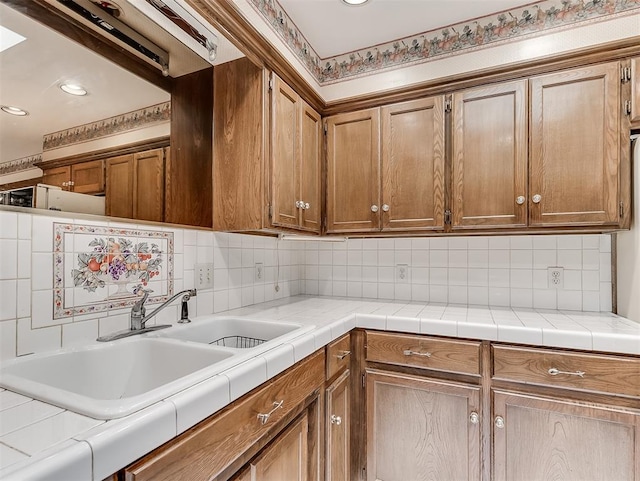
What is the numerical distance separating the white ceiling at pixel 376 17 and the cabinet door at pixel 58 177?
1.25 meters

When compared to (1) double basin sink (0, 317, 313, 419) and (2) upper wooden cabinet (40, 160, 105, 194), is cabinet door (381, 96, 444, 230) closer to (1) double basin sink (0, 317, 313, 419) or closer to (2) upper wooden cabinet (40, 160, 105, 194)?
(1) double basin sink (0, 317, 313, 419)

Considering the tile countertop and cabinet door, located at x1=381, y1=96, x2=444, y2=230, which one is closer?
the tile countertop

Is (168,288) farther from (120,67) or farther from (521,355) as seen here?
(521,355)

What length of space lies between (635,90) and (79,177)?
7.49 ft

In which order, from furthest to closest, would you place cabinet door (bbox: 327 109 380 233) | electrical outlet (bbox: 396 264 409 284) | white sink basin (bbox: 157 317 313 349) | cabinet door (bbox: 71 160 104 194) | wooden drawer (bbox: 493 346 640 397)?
electrical outlet (bbox: 396 264 409 284)
cabinet door (bbox: 327 109 380 233)
white sink basin (bbox: 157 317 313 349)
wooden drawer (bbox: 493 346 640 397)
cabinet door (bbox: 71 160 104 194)

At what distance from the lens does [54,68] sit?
3.56 feet

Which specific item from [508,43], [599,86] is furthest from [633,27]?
[508,43]

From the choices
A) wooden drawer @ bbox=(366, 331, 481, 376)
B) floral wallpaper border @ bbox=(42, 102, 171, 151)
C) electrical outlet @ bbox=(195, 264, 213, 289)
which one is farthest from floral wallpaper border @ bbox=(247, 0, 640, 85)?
wooden drawer @ bbox=(366, 331, 481, 376)

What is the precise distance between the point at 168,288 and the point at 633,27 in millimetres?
2361

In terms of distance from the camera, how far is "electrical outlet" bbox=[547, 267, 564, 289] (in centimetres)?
185

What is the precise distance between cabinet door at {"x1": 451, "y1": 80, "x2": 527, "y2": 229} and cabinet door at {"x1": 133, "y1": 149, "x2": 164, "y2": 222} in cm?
141

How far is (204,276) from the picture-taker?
1.62m

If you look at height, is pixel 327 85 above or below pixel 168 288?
above

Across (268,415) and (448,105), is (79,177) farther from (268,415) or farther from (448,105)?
(448,105)
